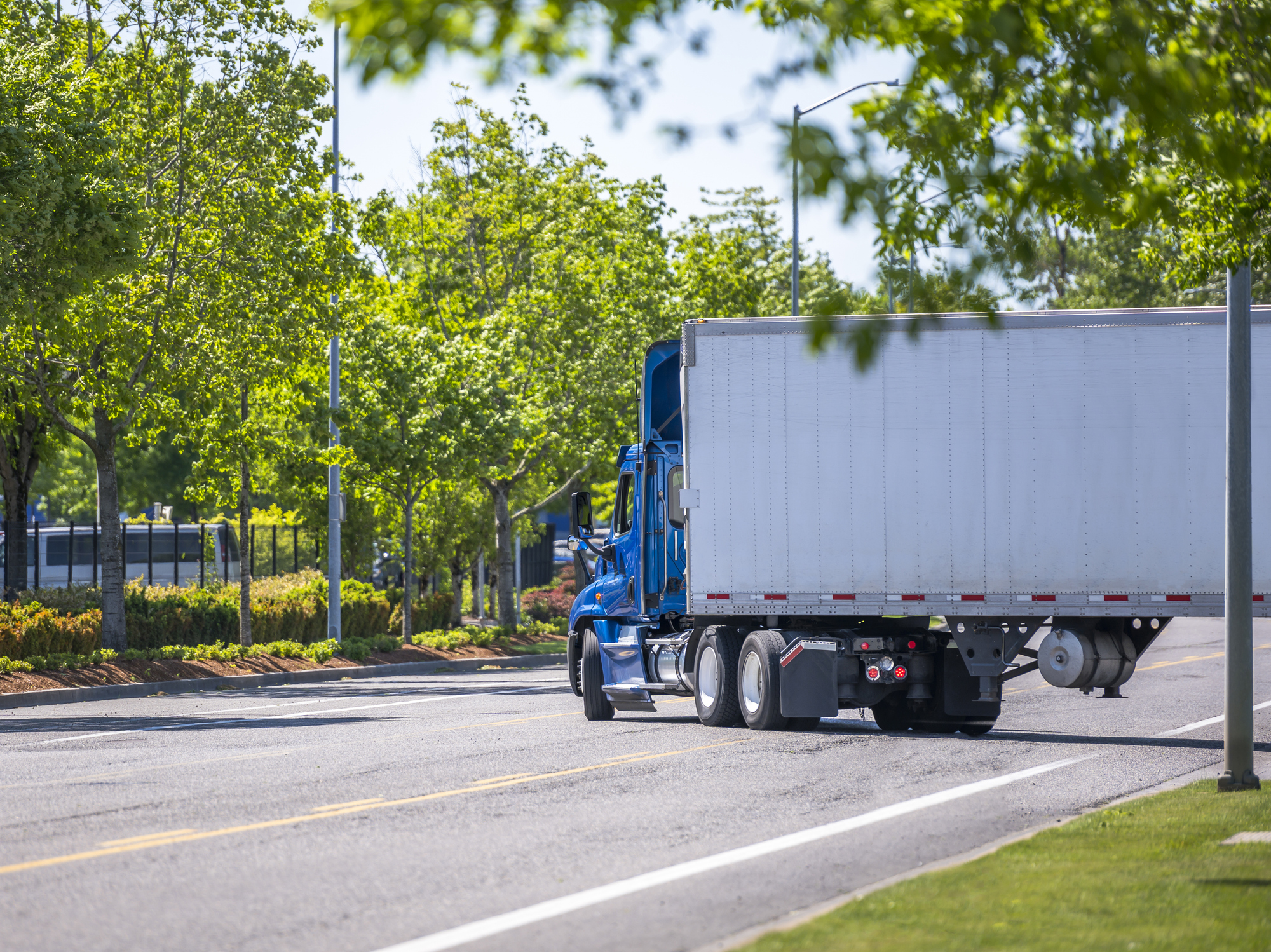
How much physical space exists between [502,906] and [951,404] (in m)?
8.80

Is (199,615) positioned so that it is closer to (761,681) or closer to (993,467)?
(761,681)

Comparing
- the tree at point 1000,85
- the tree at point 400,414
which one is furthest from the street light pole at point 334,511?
the tree at point 1000,85

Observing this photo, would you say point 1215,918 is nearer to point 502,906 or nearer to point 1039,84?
point 502,906

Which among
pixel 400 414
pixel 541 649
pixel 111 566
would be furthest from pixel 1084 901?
pixel 541 649

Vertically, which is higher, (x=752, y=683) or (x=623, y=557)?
(x=623, y=557)

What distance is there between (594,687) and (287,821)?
770cm

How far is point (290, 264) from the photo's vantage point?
26.0m

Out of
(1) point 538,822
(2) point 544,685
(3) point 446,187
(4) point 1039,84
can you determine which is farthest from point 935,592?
(3) point 446,187

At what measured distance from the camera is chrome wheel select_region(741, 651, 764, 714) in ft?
50.9

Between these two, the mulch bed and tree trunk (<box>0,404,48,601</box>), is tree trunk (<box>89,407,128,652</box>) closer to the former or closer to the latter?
→ the mulch bed

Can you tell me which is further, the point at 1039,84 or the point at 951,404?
the point at 951,404

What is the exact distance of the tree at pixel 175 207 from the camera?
24422mm

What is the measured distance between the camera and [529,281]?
1430 inches

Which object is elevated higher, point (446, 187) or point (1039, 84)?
point (446, 187)
